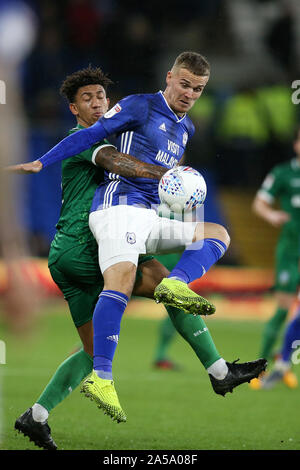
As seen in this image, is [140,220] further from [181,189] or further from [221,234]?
[221,234]

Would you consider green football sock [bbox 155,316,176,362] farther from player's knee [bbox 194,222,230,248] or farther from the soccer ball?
the soccer ball

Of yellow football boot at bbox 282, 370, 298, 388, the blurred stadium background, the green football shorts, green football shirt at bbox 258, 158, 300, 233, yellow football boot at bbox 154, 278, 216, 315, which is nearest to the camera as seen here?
yellow football boot at bbox 154, 278, 216, 315

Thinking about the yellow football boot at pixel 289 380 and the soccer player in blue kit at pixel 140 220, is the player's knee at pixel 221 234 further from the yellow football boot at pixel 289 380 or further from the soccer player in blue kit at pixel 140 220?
the yellow football boot at pixel 289 380

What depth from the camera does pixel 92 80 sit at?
16.5ft

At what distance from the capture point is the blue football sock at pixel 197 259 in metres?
4.37

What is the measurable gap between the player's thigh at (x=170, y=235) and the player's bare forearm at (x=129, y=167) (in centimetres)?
27

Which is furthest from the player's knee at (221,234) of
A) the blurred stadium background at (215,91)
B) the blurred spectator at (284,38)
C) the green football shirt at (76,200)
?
the blurred spectator at (284,38)

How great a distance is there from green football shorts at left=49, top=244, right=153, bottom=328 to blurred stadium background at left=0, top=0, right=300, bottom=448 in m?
7.84

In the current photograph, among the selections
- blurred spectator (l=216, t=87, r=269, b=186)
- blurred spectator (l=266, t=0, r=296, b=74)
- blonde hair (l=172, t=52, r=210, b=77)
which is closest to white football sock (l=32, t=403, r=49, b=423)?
blonde hair (l=172, t=52, r=210, b=77)

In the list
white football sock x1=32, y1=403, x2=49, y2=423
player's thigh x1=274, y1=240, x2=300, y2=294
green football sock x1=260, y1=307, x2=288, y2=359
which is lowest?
green football sock x1=260, y1=307, x2=288, y2=359

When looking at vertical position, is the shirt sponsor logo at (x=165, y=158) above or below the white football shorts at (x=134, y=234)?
above

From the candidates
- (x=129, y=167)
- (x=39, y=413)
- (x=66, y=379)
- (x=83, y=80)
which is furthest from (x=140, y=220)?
(x=39, y=413)

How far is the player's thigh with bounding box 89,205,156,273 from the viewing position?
445cm

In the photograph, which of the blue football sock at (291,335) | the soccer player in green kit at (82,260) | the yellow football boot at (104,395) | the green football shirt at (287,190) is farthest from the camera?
the green football shirt at (287,190)
